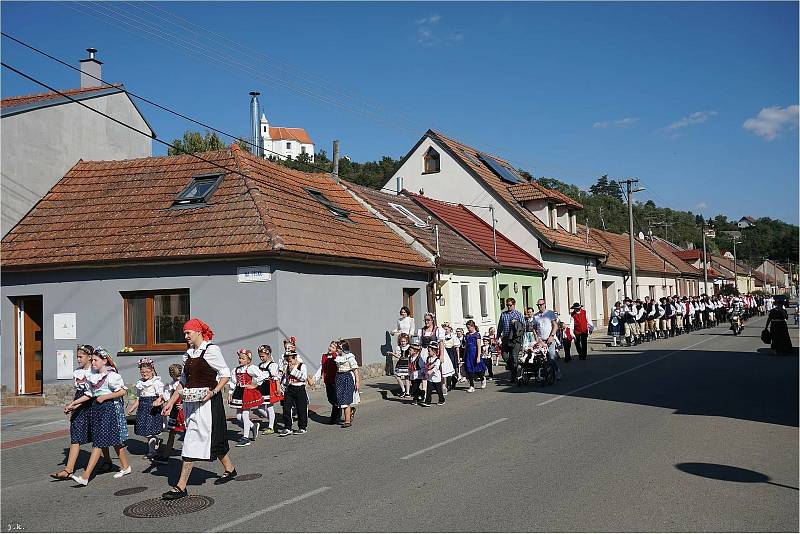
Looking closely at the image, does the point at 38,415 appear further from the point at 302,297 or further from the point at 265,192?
the point at 265,192

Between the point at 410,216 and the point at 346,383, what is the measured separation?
14951 millimetres

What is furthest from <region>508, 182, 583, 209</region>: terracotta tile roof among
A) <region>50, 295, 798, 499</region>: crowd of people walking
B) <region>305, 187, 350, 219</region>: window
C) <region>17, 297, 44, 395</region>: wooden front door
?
<region>17, 297, 44, 395</region>: wooden front door

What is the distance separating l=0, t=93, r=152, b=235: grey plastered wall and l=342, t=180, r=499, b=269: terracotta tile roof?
7591 mm

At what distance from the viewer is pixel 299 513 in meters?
6.62

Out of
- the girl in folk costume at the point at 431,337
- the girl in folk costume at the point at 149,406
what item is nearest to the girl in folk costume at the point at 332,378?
the girl in folk costume at the point at 431,337

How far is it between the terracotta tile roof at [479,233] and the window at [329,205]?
8120 millimetres

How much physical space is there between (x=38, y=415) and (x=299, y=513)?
35.1 feet

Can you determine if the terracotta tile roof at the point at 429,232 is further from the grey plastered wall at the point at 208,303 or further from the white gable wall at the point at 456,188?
the grey plastered wall at the point at 208,303

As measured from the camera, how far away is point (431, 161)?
35.3 metres

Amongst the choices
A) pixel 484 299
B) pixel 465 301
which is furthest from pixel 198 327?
pixel 484 299

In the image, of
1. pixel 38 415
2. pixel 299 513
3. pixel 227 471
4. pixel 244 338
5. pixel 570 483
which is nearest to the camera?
pixel 299 513

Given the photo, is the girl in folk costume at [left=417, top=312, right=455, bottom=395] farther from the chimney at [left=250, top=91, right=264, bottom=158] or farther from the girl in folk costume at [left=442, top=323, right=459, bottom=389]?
the chimney at [left=250, top=91, right=264, bottom=158]

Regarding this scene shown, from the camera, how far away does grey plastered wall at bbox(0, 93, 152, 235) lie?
1812 cm

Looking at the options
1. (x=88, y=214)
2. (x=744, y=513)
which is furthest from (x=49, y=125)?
(x=744, y=513)
